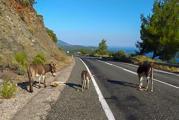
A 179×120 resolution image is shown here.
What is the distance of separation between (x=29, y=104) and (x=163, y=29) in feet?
153

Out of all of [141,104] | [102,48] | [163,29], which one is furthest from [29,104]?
[102,48]

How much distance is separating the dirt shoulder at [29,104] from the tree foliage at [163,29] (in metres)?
42.5

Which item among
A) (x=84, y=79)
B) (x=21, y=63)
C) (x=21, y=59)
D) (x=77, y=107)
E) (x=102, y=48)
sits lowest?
(x=77, y=107)

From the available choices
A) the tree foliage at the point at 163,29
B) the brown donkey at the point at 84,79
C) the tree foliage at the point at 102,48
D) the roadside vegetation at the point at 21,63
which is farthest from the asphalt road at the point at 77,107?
the tree foliage at the point at 102,48

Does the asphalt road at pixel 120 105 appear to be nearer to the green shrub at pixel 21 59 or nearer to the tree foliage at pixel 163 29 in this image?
the green shrub at pixel 21 59

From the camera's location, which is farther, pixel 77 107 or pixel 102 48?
pixel 102 48

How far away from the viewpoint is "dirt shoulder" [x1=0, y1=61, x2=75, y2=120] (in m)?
10.1

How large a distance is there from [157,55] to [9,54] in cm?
4092

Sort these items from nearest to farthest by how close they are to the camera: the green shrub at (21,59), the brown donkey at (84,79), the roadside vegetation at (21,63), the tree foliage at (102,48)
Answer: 1. the brown donkey at (84,79)
2. the roadside vegetation at (21,63)
3. the green shrub at (21,59)
4. the tree foliage at (102,48)

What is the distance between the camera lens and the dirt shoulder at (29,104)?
1012 centimetres

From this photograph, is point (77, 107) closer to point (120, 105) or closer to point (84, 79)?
point (120, 105)

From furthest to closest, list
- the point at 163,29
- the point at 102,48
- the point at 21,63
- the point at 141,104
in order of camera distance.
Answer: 1. the point at 102,48
2. the point at 163,29
3. the point at 21,63
4. the point at 141,104

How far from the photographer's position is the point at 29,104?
1203 centimetres

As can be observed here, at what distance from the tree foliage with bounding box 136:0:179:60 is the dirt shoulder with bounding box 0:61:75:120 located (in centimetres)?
4253
